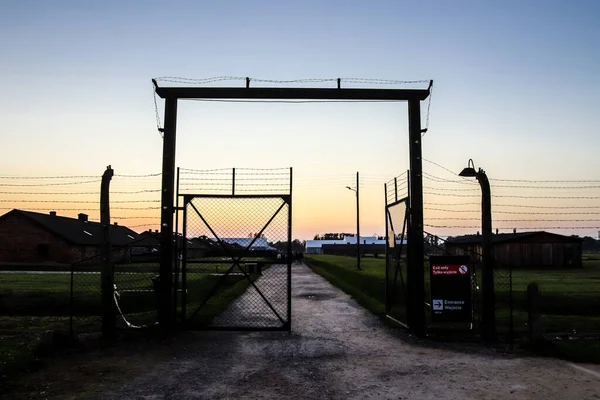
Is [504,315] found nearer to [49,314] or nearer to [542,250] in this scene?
[49,314]

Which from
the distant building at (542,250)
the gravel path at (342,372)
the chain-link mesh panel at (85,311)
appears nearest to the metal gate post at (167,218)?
the gravel path at (342,372)

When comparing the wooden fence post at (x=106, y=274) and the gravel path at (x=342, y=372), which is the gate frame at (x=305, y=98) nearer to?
the gravel path at (x=342, y=372)

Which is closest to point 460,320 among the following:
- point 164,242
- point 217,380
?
point 217,380

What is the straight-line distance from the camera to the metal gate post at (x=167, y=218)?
1219 cm

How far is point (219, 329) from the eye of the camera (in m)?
12.2

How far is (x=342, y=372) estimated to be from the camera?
8.52m

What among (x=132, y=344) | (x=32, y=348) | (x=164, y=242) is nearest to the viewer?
(x=32, y=348)

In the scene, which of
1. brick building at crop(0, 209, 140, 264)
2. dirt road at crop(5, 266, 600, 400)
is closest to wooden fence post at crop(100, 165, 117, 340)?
dirt road at crop(5, 266, 600, 400)

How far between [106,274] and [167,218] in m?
1.98

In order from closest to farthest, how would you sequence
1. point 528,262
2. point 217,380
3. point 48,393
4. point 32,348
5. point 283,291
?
point 48,393, point 217,380, point 32,348, point 283,291, point 528,262

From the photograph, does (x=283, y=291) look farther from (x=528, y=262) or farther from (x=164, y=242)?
(x=528, y=262)

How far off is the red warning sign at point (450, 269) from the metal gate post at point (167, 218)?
6.62 metres

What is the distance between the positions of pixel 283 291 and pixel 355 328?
12567 millimetres

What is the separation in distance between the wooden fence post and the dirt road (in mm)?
1761
